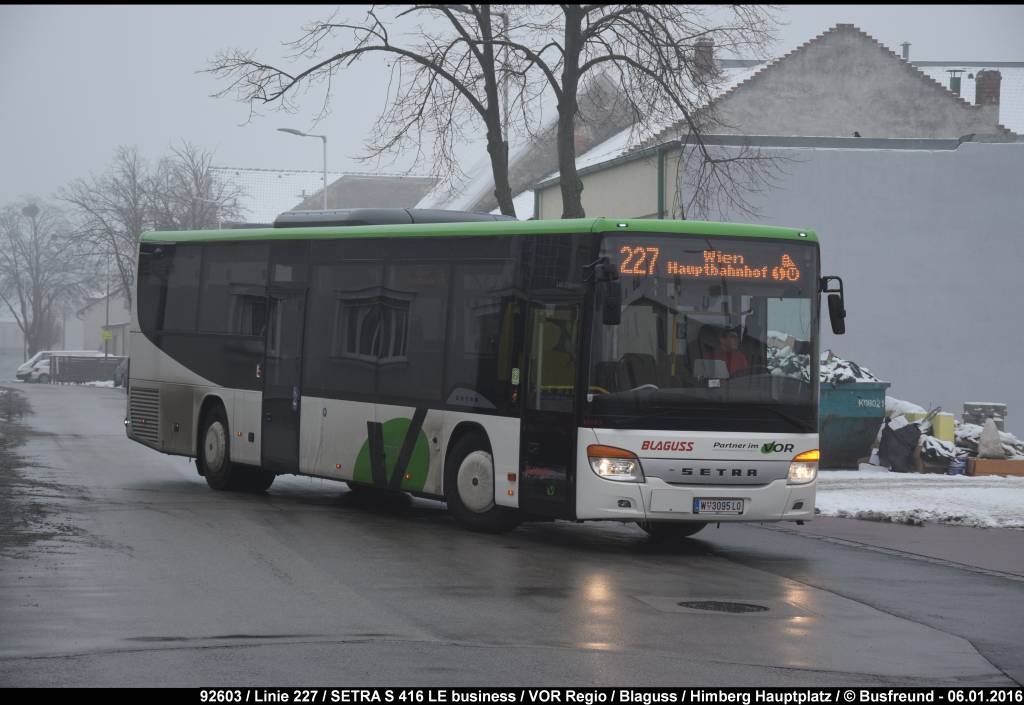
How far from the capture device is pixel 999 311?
34438 mm

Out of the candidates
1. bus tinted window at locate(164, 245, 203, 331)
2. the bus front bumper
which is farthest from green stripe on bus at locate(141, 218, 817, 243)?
the bus front bumper

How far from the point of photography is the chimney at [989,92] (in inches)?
1885

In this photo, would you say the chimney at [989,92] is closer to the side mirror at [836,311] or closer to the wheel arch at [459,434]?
the side mirror at [836,311]

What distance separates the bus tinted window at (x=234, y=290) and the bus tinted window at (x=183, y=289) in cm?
24

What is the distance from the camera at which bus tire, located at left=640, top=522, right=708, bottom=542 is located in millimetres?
15516

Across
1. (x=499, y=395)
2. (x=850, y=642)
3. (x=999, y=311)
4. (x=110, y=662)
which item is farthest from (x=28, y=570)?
(x=999, y=311)

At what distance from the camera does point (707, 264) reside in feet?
45.8

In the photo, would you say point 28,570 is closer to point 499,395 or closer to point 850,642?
point 499,395

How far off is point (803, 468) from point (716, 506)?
0.98 meters

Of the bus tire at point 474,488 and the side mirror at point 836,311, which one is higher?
the side mirror at point 836,311

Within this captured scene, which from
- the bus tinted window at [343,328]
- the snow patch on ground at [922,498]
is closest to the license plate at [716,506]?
the bus tinted window at [343,328]

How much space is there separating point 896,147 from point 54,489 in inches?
888

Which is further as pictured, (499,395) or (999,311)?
(999,311)

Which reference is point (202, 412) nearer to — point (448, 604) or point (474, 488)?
point (474, 488)
